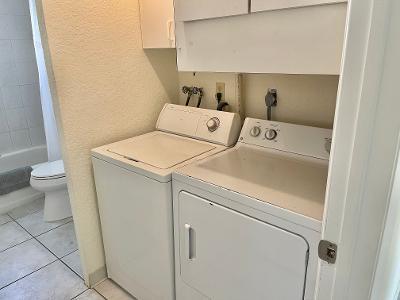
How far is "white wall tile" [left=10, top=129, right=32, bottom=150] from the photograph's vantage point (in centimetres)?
323

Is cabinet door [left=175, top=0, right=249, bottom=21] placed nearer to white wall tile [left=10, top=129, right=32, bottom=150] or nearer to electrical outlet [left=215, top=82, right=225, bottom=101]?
electrical outlet [left=215, top=82, right=225, bottom=101]

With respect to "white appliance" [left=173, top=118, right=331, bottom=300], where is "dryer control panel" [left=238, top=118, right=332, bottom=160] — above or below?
above

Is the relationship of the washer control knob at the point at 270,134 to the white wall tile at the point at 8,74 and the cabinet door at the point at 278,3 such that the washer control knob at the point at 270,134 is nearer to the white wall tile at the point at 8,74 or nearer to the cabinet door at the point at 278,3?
the cabinet door at the point at 278,3

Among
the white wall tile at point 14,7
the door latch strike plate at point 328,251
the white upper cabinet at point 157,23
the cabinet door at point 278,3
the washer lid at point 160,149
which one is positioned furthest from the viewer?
the white wall tile at point 14,7

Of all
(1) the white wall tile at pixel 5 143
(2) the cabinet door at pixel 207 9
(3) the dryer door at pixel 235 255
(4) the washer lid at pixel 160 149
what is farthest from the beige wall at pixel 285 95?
(1) the white wall tile at pixel 5 143

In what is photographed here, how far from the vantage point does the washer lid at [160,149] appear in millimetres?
1523

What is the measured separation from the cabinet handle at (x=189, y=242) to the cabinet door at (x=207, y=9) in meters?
0.91

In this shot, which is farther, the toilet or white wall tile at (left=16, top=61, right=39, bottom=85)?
white wall tile at (left=16, top=61, right=39, bottom=85)

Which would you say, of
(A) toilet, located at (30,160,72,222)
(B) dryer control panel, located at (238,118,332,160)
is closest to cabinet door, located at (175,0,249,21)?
(B) dryer control panel, located at (238,118,332,160)

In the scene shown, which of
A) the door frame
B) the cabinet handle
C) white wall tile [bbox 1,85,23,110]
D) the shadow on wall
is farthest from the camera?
white wall tile [bbox 1,85,23,110]

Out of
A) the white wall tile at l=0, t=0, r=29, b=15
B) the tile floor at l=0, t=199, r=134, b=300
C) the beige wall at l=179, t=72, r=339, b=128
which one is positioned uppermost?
the white wall tile at l=0, t=0, r=29, b=15

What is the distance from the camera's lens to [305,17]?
3.43 ft

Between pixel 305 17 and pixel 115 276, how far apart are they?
176 centimetres

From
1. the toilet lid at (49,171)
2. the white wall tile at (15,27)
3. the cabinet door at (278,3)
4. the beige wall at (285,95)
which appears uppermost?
the white wall tile at (15,27)
